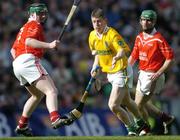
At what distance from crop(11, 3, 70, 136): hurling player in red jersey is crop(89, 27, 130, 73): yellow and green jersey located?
101 centimetres

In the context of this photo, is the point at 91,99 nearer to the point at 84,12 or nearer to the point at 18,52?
the point at 84,12

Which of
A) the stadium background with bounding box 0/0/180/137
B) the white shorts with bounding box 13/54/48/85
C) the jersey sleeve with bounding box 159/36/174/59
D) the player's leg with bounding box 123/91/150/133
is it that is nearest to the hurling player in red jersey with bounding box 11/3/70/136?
the white shorts with bounding box 13/54/48/85

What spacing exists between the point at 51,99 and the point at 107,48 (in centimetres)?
143

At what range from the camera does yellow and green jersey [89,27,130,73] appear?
51.8 ft

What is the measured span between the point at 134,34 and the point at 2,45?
3.98 metres

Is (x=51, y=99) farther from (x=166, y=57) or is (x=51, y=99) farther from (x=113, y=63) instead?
(x=166, y=57)

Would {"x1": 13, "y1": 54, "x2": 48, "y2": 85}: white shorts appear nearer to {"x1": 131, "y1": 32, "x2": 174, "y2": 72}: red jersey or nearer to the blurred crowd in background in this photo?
{"x1": 131, "y1": 32, "x2": 174, "y2": 72}: red jersey

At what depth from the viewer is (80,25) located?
2388cm

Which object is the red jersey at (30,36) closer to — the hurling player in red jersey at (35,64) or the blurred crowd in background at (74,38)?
the hurling player in red jersey at (35,64)

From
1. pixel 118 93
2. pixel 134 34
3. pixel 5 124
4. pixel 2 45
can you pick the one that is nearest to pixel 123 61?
pixel 118 93

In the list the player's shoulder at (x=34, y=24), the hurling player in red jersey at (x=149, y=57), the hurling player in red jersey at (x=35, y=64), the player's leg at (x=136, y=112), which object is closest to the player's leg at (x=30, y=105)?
the hurling player in red jersey at (x=35, y=64)

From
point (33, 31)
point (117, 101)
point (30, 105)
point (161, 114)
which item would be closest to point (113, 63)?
point (117, 101)

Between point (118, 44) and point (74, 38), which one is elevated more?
point (118, 44)

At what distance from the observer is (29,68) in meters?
15.6
